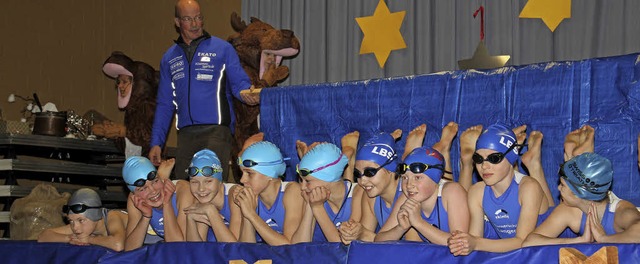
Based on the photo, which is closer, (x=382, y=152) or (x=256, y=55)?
(x=382, y=152)

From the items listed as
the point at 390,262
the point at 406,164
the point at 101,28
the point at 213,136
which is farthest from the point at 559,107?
the point at 101,28

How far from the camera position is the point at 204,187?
6625mm

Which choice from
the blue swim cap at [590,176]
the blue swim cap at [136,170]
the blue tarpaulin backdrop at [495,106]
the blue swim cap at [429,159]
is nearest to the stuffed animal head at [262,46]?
the blue tarpaulin backdrop at [495,106]

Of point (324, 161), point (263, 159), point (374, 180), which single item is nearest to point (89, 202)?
point (263, 159)

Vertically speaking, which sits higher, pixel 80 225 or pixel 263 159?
pixel 263 159

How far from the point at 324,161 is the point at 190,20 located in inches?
116

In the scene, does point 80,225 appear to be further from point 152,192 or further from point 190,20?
point 190,20

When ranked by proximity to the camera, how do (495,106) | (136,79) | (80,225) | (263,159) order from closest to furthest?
(495,106) < (263,159) < (80,225) < (136,79)

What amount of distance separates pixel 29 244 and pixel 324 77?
4.29 meters

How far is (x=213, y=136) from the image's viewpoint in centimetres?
823

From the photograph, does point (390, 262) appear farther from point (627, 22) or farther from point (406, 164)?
point (627, 22)

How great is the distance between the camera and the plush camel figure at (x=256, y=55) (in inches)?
352

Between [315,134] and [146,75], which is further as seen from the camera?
[146,75]

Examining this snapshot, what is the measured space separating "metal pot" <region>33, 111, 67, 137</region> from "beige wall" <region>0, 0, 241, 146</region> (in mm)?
1635
